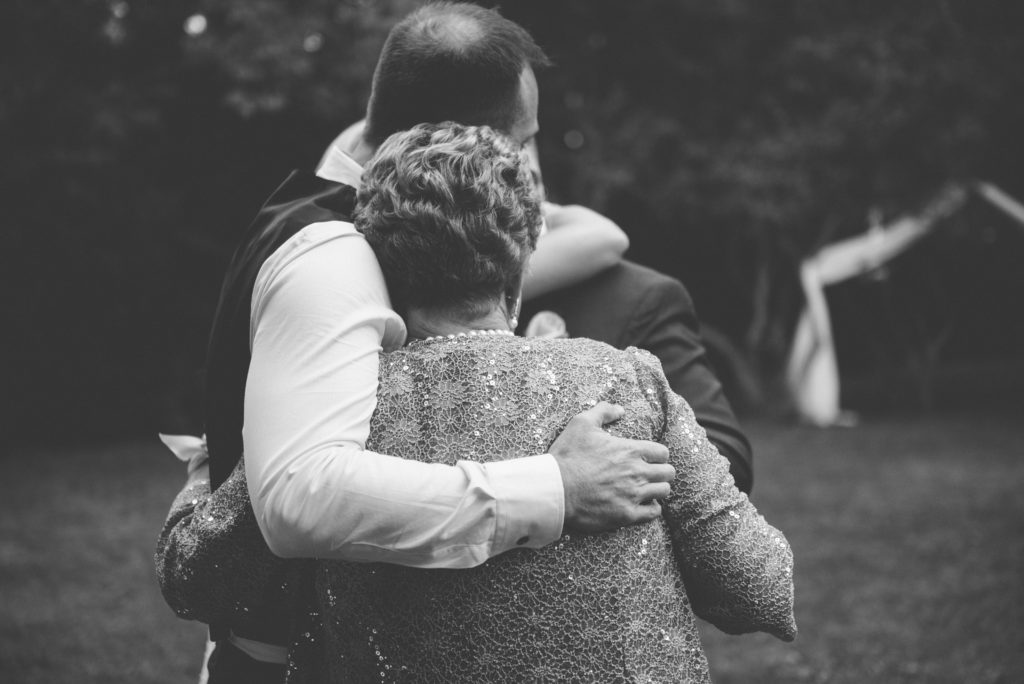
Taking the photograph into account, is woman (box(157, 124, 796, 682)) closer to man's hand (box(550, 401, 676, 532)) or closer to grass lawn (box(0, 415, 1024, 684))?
man's hand (box(550, 401, 676, 532))

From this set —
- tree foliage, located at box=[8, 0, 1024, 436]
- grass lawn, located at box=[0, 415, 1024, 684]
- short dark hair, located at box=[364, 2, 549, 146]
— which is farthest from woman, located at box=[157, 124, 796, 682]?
tree foliage, located at box=[8, 0, 1024, 436]

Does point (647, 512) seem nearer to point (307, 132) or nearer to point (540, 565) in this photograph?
point (540, 565)

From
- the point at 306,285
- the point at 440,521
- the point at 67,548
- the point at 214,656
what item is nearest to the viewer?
the point at 440,521

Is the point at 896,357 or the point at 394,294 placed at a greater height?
the point at 394,294

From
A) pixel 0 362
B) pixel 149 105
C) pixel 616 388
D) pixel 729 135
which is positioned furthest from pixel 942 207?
pixel 616 388

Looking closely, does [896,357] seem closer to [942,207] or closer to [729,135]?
[942,207]

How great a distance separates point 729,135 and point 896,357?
22.5ft

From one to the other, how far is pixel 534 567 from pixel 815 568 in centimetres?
642

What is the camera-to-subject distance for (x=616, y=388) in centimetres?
171

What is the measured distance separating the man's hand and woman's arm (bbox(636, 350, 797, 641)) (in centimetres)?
9

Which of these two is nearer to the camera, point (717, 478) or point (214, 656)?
point (717, 478)

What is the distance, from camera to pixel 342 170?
220 centimetres

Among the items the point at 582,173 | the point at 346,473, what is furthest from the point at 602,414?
the point at 582,173

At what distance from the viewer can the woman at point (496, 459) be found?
1.65 metres
